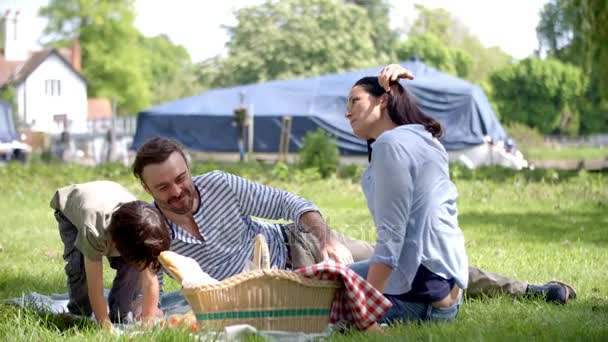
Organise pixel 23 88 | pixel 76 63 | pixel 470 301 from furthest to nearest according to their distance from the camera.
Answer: pixel 76 63, pixel 23 88, pixel 470 301

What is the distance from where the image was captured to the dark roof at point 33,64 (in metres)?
49.7

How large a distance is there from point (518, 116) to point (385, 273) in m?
68.3

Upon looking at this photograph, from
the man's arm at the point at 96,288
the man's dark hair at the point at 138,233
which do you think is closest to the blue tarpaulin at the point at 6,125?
the man's arm at the point at 96,288

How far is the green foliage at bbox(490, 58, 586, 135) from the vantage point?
71.4m

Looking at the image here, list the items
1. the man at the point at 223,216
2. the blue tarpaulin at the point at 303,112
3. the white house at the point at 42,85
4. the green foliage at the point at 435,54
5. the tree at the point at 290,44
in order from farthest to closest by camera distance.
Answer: the green foliage at the point at 435,54 → the tree at the point at 290,44 → the white house at the point at 42,85 → the blue tarpaulin at the point at 303,112 → the man at the point at 223,216

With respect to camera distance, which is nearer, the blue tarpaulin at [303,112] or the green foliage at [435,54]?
the blue tarpaulin at [303,112]

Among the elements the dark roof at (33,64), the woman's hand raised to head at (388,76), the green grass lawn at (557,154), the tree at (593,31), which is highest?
the tree at (593,31)

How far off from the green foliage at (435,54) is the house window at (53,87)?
25728 millimetres

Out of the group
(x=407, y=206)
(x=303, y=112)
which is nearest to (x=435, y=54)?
(x=303, y=112)

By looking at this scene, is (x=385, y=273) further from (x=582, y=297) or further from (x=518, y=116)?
(x=518, y=116)

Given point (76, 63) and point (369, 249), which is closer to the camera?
point (369, 249)

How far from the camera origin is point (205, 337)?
389cm

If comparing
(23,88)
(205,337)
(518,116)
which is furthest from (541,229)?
(518,116)

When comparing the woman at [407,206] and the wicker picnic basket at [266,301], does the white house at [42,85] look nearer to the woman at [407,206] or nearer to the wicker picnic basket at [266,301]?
the woman at [407,206]
